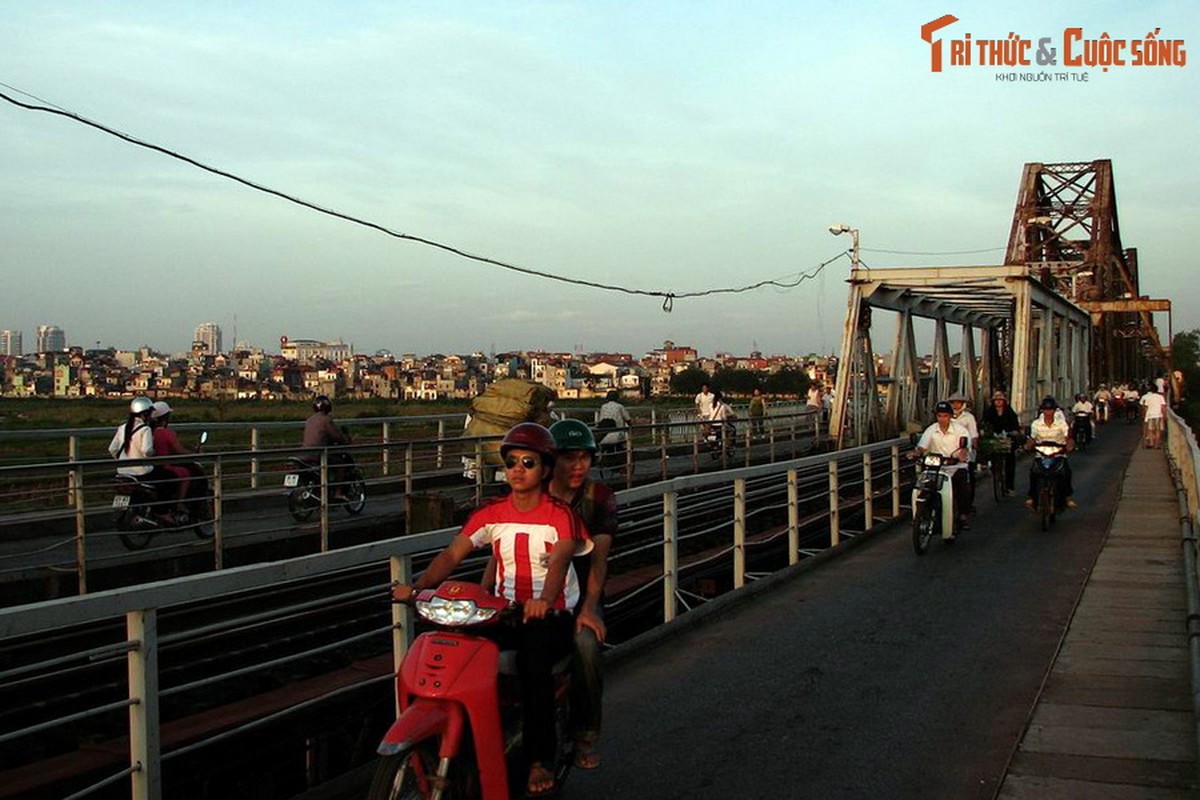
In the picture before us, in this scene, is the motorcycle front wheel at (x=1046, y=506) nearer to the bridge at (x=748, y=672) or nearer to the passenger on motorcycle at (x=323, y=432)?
the bridge at (x=748, y=672)

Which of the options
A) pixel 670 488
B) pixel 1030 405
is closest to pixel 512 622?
pixel 670 488

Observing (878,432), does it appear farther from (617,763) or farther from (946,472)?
(617,763)

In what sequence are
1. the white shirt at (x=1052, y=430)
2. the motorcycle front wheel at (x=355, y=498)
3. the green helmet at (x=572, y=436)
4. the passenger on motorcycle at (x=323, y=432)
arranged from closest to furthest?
the green helmet at (x=572, y=436), the white shirt at (x=1052, y=430), the motorcycle front wheel at (x=355, y=498), the passenger on motorcycle at (x=323, y=432)

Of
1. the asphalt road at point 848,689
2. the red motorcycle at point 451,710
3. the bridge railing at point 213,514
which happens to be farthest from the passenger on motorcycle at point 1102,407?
the red motorcycle at point 451,710

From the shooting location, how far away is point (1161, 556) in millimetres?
11305

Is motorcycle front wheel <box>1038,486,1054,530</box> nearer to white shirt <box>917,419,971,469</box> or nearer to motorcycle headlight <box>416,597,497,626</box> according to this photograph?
white shirt <box>917,419,971,469</box>

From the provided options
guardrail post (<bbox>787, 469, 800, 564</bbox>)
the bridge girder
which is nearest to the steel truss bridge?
the bridge girder

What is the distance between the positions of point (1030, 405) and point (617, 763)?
2719 cm

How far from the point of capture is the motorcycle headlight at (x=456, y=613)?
389 centimetres

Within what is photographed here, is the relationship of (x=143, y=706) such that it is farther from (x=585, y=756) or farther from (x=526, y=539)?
(x=585, y=756)

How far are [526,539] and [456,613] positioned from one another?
0.60 m

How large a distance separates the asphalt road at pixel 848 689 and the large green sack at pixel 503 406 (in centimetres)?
570

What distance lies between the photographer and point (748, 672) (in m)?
7.09

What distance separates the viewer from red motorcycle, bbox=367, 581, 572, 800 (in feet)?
12.4
